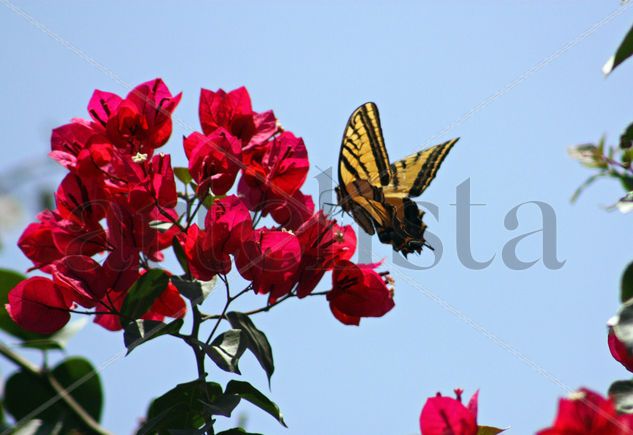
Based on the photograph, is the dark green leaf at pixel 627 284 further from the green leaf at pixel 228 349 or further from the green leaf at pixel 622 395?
the green leaf at pixel 228 349

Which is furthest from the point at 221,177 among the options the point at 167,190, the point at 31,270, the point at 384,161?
the point at 384,161

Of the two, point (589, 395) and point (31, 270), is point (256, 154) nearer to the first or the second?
point (31, 270)

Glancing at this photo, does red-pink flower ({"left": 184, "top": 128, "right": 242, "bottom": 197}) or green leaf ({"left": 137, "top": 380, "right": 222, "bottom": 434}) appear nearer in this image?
green leaf ({"left": 137, "top": 380, "right": 222, "bottom": 434})

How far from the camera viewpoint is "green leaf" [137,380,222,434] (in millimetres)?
1580

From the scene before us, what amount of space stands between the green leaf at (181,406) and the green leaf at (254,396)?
0.05 m

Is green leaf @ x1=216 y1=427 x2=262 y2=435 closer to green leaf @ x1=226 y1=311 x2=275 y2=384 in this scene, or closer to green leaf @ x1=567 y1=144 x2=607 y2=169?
green leaf @ x1=226 y1=311 x2=275 y2=384

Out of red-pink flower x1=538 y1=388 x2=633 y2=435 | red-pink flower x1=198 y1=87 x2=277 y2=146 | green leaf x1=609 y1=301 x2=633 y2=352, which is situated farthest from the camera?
red-pink flower x1=198 y1=87 x2=277 y2=146

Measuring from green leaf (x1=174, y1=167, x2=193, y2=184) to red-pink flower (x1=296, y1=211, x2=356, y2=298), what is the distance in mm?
395

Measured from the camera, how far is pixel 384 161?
247 centimetres

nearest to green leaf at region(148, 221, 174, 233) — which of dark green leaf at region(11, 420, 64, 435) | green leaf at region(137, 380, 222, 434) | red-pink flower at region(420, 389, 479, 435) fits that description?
green leaf at region(137, 380, 222, 434)

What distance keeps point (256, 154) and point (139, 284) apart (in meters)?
0.50

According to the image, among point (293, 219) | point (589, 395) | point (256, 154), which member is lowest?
point (589, 395)

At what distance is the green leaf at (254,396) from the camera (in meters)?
1.61

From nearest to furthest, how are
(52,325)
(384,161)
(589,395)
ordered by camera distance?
(589,395)
(52,325)
(384,161)
